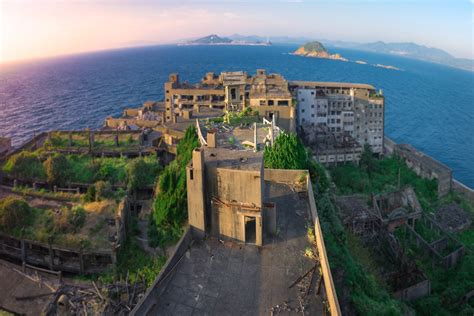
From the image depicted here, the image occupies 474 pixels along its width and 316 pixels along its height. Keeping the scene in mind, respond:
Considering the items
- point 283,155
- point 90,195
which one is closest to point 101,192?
point 90,195

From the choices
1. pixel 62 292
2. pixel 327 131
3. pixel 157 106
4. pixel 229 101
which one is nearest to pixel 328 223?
pixel 62 292

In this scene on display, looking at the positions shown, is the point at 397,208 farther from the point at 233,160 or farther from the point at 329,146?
the point at 233,160

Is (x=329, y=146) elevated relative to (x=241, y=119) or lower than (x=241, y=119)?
lower

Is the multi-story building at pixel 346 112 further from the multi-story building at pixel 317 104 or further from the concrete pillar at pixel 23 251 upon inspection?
the concrete pillar at pixel 23 251

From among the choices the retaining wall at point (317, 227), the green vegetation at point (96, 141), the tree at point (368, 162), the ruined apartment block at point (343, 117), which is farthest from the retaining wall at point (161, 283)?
the tree at point (368, 162)

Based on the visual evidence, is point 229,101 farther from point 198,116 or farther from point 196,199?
point 196,199

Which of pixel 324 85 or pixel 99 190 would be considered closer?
pixel 99 190

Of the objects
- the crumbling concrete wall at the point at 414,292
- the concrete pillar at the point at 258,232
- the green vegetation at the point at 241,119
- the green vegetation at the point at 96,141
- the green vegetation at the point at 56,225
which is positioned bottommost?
the crumbling concrete wall at the point at 414,292
